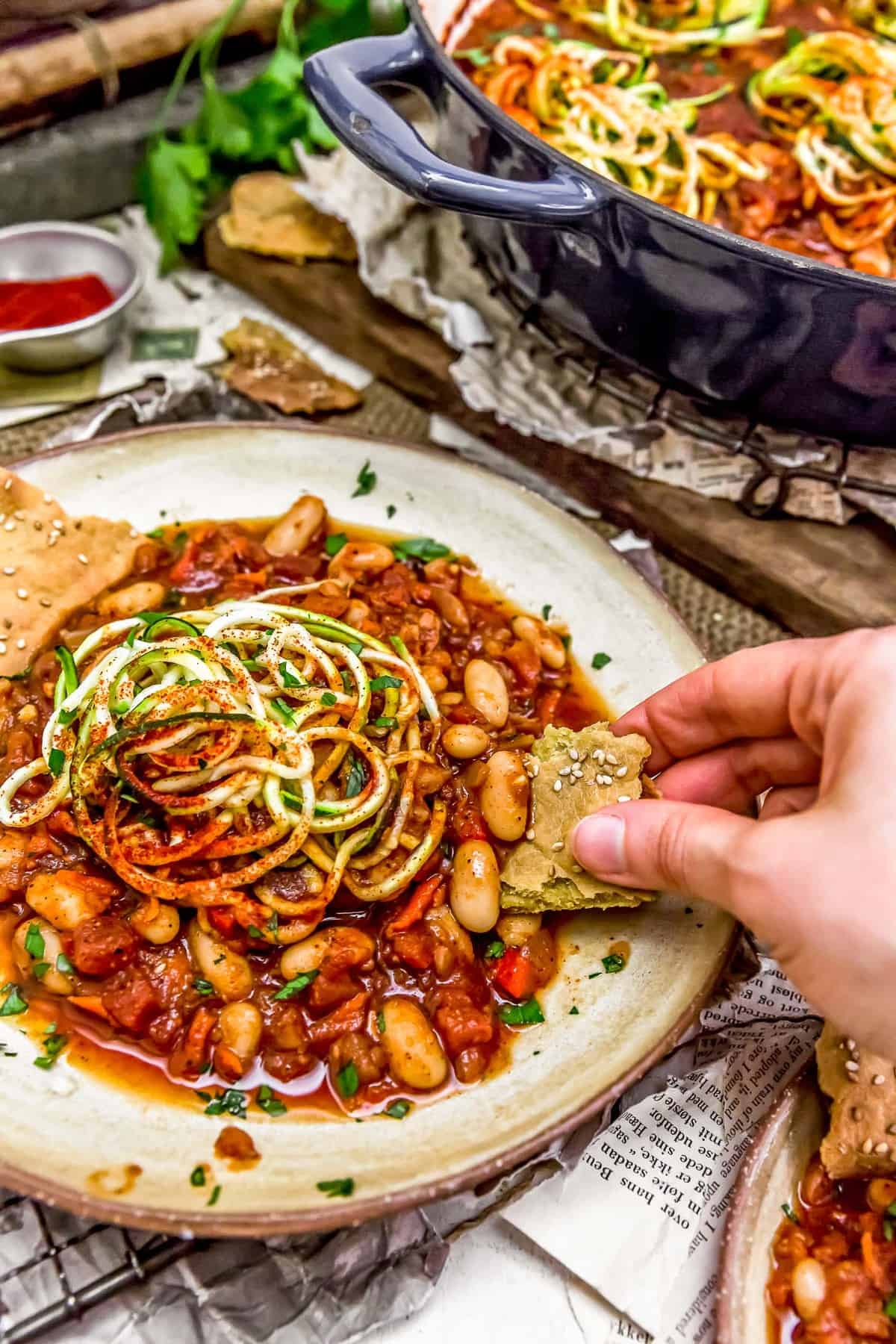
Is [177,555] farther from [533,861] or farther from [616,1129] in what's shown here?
[616,1129]

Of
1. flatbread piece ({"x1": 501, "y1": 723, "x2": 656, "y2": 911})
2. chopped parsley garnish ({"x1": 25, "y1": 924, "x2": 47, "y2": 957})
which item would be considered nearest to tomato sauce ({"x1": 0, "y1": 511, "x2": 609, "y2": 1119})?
chopped parsley garnish ({"x1": 25, "y1": 924, "x2": 47, "y2": 957})

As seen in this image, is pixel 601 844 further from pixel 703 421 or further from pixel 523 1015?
pixel 703 421

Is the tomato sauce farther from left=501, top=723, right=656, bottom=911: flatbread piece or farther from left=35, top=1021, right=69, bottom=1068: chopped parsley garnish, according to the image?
left=501, top=723, right=656, bottom=911: flatbread piece

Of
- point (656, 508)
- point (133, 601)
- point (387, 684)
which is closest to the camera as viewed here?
point (387, 684)

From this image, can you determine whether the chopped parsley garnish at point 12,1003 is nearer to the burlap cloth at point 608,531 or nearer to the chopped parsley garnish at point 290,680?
the chopped parsley garnish at point 290,680

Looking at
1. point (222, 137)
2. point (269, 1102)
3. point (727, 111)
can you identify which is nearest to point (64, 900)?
point (269, 1102)

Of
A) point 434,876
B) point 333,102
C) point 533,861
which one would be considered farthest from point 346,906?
point 333,102
